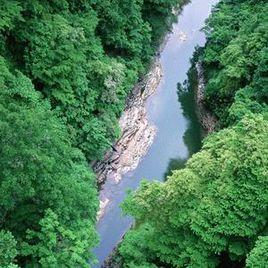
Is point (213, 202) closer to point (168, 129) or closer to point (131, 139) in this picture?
point (131, 139)

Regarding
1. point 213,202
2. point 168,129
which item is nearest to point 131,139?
point 168,129

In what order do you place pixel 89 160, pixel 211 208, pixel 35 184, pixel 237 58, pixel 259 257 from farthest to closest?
pixel 237 58 → pixel 89 160 → pixel 211 208 → pixel 259 257 → pixel 35 184

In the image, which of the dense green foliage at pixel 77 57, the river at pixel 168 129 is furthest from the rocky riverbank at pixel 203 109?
the dense green foliage at pixel 77 57

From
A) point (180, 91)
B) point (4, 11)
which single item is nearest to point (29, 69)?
point (4, 11)

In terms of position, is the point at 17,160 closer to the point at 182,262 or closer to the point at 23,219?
the point at 23,219

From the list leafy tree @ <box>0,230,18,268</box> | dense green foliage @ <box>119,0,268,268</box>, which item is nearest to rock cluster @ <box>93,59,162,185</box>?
dense green foliage @ <box>119,0,268,268</box>

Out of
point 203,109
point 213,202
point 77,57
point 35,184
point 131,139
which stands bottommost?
point 35,184

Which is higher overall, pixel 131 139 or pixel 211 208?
pixel 131 139
